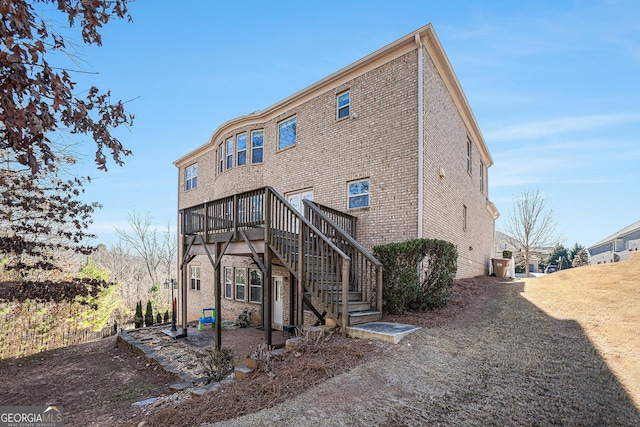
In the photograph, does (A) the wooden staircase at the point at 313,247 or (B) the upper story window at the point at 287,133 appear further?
(B) the upper story window at the point at 287,133

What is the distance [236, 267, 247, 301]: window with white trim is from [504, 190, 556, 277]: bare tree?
18.4m

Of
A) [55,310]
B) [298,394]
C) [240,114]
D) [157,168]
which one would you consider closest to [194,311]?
[55,310]

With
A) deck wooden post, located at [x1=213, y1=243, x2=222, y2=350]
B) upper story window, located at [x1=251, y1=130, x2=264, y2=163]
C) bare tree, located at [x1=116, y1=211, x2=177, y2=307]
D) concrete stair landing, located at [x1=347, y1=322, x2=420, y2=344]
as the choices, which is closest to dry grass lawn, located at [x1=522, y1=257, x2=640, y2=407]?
concrete stair landing, located at [x1=347, y1=322, x2=420, y2=344]

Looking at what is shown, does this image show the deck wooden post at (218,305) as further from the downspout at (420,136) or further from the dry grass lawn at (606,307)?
the dry grass lawn at (606,307)

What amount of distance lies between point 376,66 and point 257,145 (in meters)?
6.05

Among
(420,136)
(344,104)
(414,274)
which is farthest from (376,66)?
(414,274)

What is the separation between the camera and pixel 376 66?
399 inches

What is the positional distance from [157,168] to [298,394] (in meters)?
19.1

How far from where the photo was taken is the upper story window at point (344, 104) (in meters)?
10.9

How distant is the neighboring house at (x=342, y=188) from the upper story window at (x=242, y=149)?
0.15 feet

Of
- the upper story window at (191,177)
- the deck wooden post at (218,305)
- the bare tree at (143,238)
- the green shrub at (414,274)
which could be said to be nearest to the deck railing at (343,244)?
the green shrub at (414,274)

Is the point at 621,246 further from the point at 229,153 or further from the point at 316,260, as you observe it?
the point at 316,260

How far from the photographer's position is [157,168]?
19.8 meters

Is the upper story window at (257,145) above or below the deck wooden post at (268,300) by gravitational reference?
above
